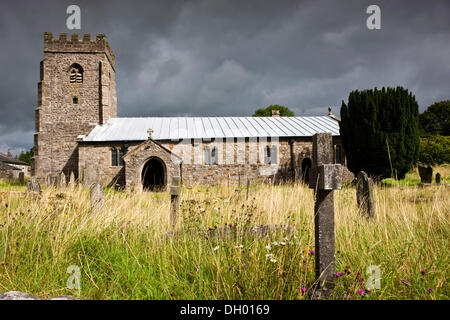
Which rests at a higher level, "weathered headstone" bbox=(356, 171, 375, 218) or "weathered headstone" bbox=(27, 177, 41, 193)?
"weathered headstone" bbox=(27, 177, 41, 193)

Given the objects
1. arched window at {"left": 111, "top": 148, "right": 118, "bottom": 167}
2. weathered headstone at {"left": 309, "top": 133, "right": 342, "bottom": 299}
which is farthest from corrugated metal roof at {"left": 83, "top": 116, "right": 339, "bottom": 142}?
weathered headstone at {"left": 309, "top": 133, "right": 342, "bottom": 299}

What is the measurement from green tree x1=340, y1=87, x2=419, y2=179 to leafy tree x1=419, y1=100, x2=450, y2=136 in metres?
29.6

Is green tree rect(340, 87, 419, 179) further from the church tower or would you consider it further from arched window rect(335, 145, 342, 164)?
the church tower

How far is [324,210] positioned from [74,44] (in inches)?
1048

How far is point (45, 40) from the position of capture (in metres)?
21.2

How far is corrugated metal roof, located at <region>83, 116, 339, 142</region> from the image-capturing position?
1969cm

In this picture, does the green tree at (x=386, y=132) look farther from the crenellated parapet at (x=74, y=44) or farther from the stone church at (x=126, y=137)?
the crenellated parapet at (x=74, y=44)

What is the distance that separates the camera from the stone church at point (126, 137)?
18.9 metres

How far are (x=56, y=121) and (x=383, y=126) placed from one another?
992 inches

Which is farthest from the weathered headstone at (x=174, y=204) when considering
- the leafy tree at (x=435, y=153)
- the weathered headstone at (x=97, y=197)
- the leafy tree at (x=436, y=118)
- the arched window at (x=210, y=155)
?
the leafy tree at (x=436, y=118)

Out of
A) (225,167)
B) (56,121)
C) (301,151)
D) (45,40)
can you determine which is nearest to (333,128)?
(301,151)
